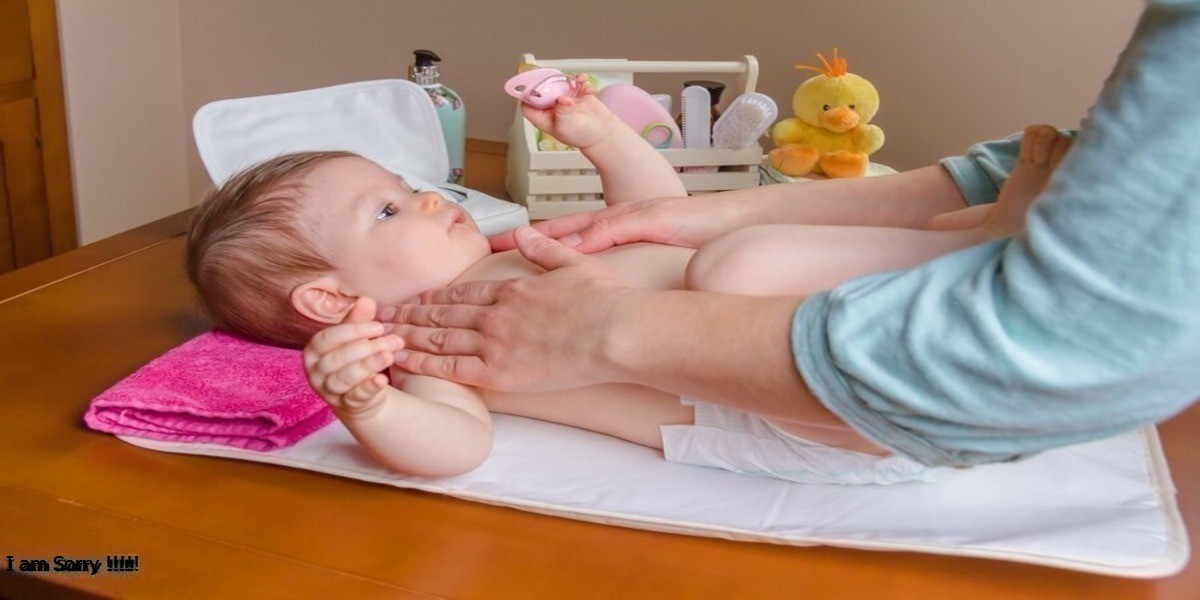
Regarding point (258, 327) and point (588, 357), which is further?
point (258, 327)

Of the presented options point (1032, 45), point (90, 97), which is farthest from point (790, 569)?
point (90, 97)

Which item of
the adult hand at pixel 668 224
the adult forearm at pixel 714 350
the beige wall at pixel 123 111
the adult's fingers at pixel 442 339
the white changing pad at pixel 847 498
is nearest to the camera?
the adult forearm at pixel 714 350

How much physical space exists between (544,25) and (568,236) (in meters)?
0.96

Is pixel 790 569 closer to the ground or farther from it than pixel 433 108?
closer to the ground

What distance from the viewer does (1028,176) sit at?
883 mm

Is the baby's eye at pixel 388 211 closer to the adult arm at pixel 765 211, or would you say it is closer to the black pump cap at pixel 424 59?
the adult arm at pixel 765 211

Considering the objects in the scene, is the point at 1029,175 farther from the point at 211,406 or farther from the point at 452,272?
the point at 211,406

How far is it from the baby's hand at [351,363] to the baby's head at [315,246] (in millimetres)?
290

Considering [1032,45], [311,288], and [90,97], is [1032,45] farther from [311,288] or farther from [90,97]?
[90,97]

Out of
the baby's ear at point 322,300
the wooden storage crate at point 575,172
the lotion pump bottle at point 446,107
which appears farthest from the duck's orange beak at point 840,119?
the baby's ear at point 322,300

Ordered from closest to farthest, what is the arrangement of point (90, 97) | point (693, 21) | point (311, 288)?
point (311, 288)
point (693, 21)
point (90, 97)

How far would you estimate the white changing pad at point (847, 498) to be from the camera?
873 millimetres

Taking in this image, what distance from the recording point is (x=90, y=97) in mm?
2240

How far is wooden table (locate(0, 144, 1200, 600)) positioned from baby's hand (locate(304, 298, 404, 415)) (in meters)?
0.13
